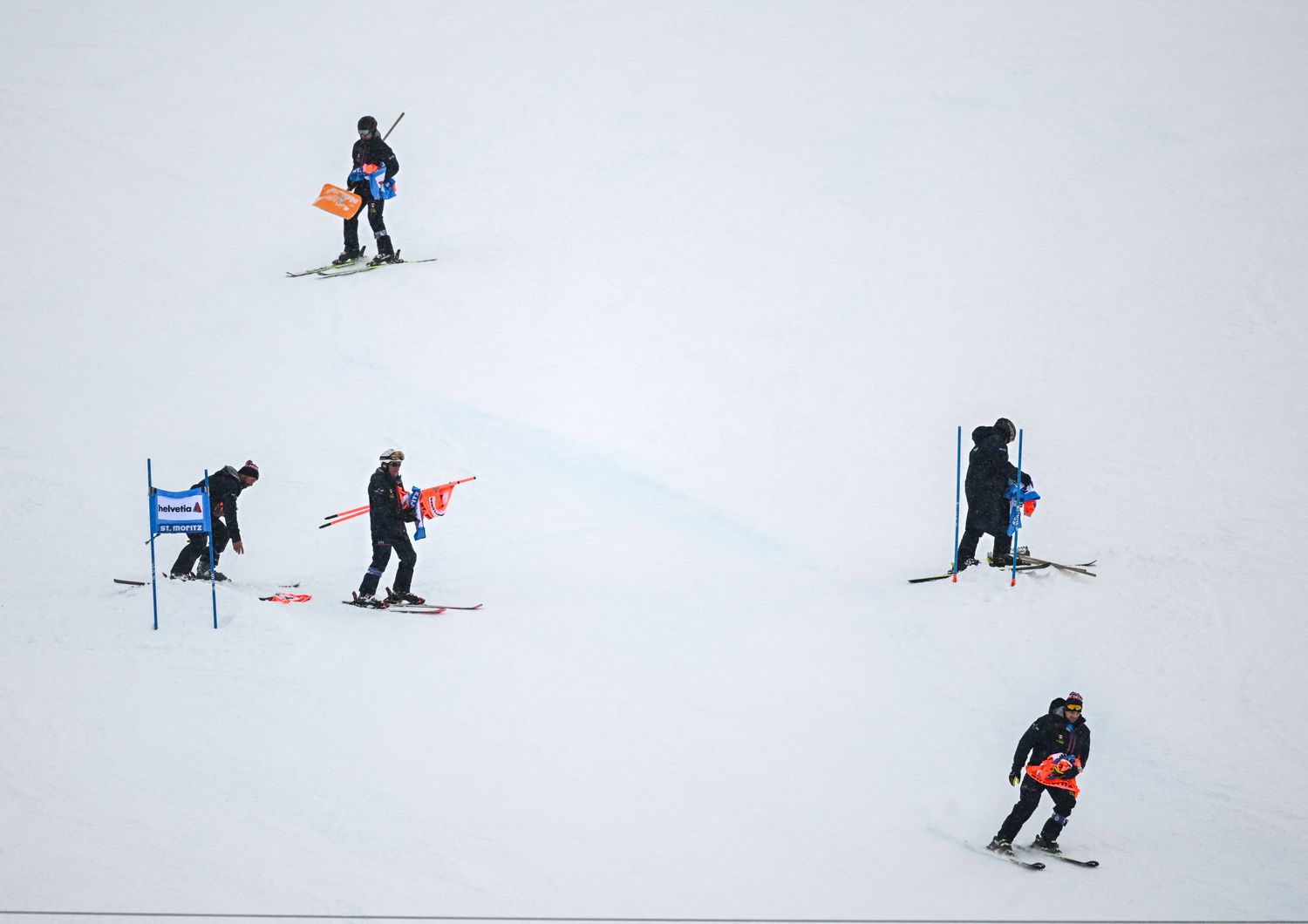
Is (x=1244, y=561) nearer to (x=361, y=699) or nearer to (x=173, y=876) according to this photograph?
(x=361, y=699)

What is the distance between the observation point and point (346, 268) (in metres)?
15.6

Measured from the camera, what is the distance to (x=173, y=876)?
6820 mm

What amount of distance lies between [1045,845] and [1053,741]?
676 millimetres

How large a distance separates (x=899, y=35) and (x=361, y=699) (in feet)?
56.1

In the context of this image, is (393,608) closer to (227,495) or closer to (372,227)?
(227,495)

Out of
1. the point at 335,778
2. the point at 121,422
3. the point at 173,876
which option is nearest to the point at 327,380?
the point at 121,422

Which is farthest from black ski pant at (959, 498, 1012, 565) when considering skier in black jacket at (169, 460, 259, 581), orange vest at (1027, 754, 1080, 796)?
skier in black jacket at (169, 460, 259, 581)

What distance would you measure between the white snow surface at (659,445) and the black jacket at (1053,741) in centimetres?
65

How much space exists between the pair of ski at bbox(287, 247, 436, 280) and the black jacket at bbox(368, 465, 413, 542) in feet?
20.0

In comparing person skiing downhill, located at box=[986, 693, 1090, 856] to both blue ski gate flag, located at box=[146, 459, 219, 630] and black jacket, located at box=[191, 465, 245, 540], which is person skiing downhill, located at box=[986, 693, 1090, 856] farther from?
black jacket, located at box=[191, 465, 245, 540]

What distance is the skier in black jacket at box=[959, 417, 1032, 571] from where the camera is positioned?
35.3 feet

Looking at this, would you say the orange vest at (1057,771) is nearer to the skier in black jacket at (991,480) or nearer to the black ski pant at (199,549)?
the skier in black jacket at (991,480)

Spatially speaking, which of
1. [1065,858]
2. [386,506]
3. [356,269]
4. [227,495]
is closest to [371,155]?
[356,269]

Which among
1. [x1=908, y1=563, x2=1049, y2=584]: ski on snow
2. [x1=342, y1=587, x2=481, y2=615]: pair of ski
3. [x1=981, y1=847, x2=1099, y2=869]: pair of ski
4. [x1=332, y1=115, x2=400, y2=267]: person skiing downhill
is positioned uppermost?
[x1=332, y1=115, x2=400, y2=267]: person skiing downhill
